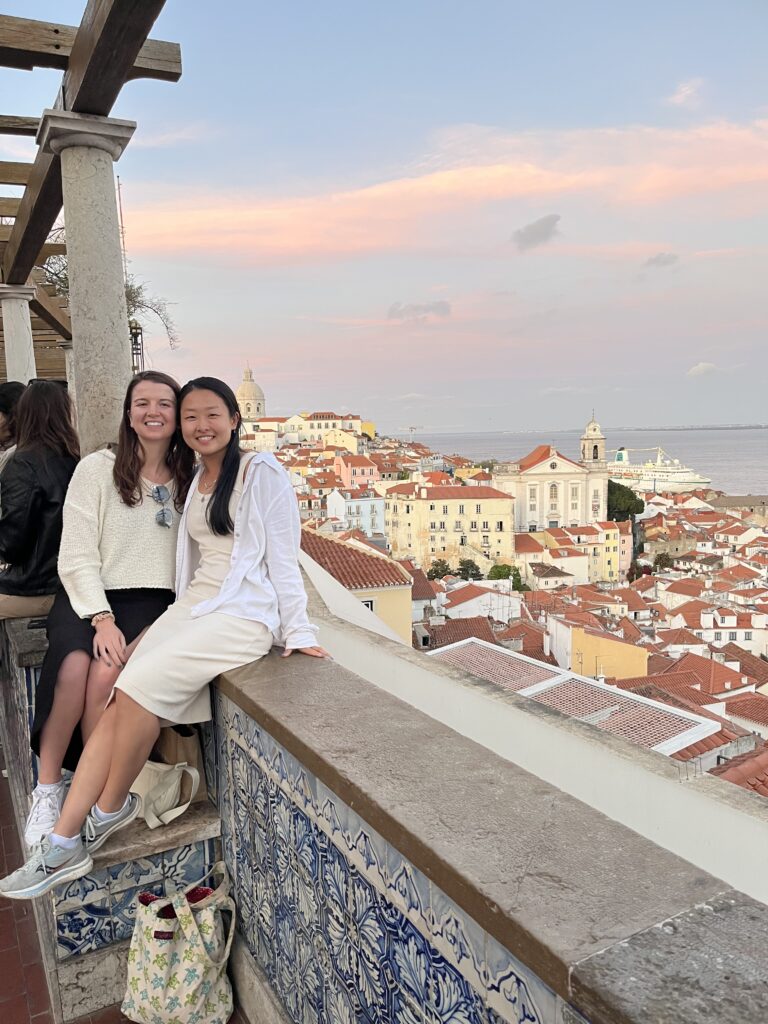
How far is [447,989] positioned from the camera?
1098 millimetres

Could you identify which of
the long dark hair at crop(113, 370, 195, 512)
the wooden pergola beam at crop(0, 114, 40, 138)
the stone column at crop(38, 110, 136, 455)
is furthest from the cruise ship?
the long dark hair at crop(113, 370, 195, 512)

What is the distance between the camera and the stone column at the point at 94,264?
122 inches

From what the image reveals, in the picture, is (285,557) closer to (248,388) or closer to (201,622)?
(201,622)

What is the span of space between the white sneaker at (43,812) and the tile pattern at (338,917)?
1.48ft

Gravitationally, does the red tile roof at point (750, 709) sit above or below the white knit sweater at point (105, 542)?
below

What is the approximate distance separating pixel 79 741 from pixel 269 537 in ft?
2.86

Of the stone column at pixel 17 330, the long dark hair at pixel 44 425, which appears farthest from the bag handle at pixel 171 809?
the stone column at pixel 17 330

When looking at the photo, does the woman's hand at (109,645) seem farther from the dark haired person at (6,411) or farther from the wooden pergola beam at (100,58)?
the wooden pergola beam at (100,58)

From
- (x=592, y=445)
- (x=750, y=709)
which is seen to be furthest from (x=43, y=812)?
(x=592, y=445)

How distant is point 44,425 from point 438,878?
224 centimetres

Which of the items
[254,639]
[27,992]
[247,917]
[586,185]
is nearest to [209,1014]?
[247,917]

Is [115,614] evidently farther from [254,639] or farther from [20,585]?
[20,585]

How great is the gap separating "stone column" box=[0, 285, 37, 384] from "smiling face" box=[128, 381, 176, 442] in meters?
4.44

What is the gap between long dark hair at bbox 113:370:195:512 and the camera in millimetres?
2328
